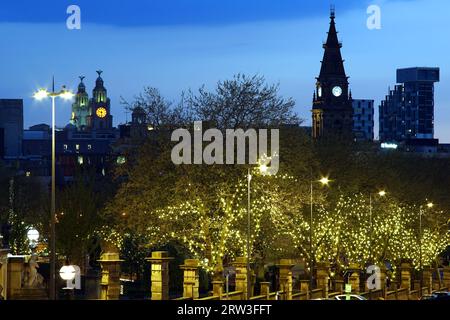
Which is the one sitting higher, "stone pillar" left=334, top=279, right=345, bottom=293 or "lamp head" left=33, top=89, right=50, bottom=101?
"lamp head" left=33, top=89, right=50, bottom=101

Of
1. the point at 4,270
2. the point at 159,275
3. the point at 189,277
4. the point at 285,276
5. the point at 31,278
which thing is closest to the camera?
the point at 159,275

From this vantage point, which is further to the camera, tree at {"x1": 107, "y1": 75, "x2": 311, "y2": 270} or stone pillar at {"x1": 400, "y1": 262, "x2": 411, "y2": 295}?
stone pillar at {"x1": 400, "y1": 262, "x2": 411, "y2": 295}

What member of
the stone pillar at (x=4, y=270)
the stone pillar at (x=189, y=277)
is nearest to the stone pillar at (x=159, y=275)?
the stone pillar at (x=189, y=277)

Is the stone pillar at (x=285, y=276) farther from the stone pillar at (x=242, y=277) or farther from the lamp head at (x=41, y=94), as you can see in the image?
the lamp head at (x=41, y=94)

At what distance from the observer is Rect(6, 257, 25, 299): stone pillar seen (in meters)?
47.5

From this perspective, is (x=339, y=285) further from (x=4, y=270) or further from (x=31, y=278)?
(x=4, y=270)

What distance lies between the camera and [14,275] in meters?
48.1

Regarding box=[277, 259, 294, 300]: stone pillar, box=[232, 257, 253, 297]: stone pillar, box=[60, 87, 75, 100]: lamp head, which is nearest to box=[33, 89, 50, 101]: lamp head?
box=[60, 87, 75, 100]: lamp head

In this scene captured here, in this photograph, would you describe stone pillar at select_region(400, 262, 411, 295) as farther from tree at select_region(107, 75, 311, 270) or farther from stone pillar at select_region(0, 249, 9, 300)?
stone pillar at select_region(0, 249, 9, 300)

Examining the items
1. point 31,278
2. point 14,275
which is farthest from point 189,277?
point 31,278

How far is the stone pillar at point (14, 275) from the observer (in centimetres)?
4747

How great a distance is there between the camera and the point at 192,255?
6531 centimetres

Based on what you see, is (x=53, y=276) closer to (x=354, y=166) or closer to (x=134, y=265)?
(x=134, y=265)
